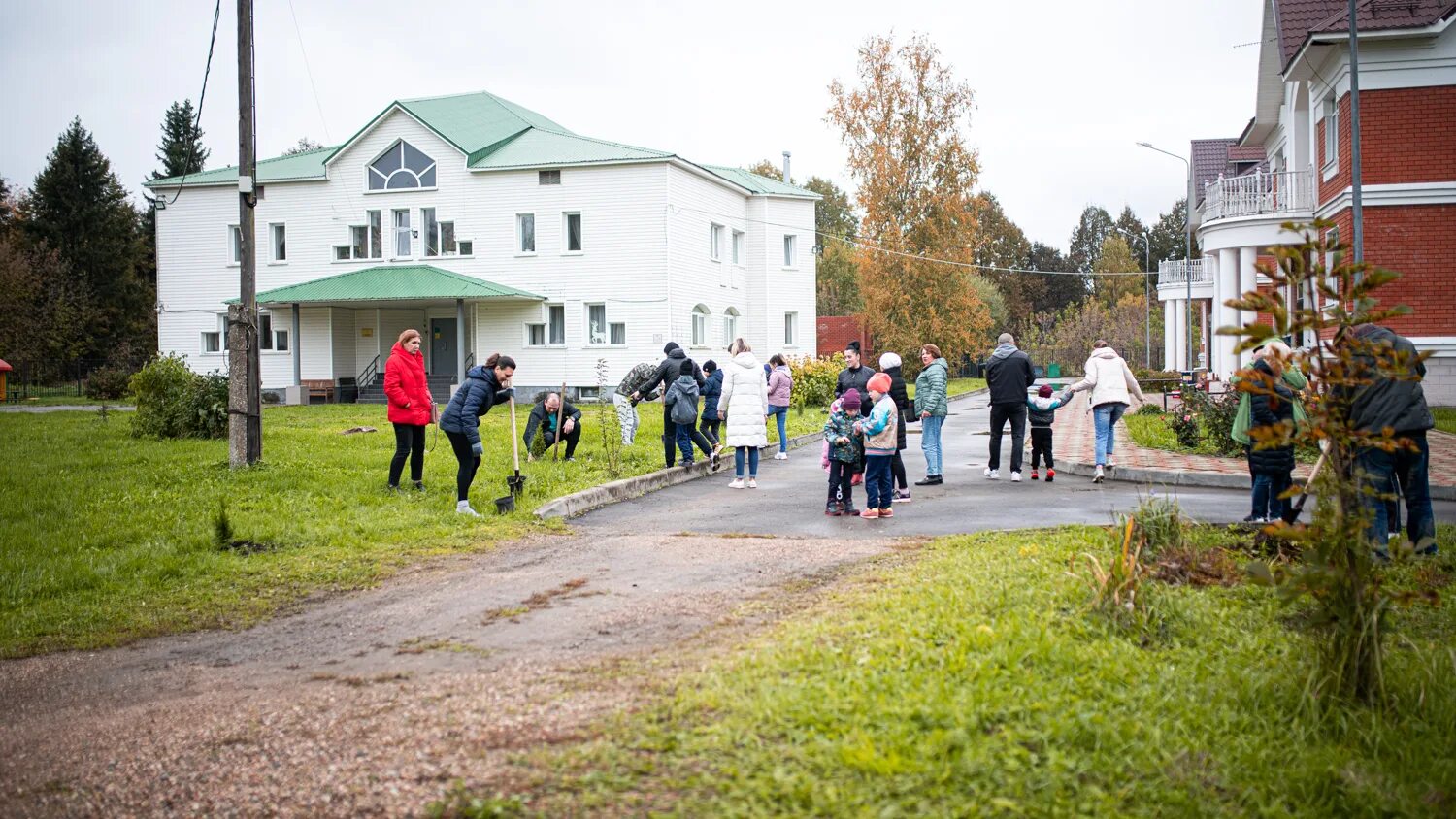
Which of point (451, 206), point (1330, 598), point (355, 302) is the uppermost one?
point (451, 206)

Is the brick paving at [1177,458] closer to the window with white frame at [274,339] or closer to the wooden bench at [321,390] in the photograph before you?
the wooden bench at [321,390]

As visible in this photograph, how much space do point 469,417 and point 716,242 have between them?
3131 cm

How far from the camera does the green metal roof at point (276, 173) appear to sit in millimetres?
41094

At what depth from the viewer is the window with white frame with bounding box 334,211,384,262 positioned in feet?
135

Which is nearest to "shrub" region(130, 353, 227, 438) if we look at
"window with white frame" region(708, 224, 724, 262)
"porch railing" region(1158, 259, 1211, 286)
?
"window with white frame" region(708, 224, 724, 262)

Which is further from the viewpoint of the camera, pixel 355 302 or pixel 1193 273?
pixel 1193 273

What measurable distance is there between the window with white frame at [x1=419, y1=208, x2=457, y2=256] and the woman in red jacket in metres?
27.9

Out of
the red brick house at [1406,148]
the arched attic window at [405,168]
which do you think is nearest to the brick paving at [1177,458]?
the red brick house at [1406,148]

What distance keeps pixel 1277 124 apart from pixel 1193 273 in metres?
16.2

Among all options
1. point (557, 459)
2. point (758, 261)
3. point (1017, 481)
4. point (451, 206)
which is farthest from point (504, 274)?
point (1017, 481)

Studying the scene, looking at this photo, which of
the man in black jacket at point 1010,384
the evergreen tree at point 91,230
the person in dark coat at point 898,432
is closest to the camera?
the person in dark coat at point 898,432

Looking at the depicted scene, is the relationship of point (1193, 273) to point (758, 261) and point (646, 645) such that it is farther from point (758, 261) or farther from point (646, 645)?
point (646, 645)

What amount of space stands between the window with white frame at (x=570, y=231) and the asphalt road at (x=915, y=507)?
23.5 meters

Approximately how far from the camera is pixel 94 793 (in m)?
4.50
